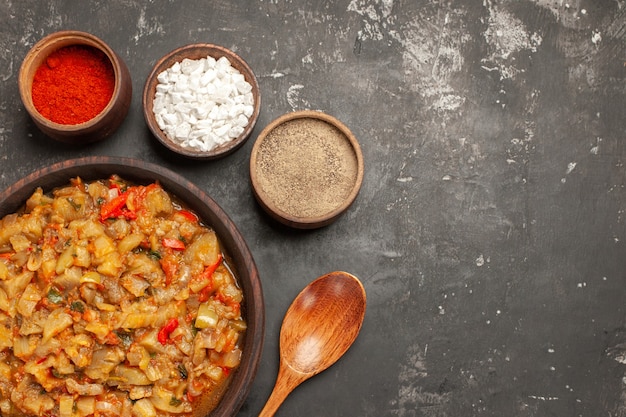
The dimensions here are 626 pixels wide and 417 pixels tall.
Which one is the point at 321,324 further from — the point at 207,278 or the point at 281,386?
the point at 207,278

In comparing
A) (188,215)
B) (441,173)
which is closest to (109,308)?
(188,215)

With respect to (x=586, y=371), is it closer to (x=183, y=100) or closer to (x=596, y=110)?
(x=596, y=110)

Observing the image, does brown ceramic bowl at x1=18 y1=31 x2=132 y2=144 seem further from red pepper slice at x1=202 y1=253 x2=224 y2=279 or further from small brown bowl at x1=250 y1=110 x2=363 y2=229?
red pepper slice at x1=202 y1=253 x2=224 y2=279

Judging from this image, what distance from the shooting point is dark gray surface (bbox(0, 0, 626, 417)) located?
4.27m

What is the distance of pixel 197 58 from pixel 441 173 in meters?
1.72

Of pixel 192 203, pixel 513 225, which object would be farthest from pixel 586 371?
pixel 192 203

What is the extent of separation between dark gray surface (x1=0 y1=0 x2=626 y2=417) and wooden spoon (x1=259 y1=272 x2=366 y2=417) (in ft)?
0.46

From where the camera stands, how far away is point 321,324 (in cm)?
412

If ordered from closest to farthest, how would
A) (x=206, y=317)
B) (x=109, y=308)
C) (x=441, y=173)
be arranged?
(x=109, y=308), (x=206, y=317), (x=441, y=173)

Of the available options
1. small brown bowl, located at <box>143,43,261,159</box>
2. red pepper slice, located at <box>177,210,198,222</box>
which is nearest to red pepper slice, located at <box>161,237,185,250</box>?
red pepper slice, located at <box>177,210,198,222</box>

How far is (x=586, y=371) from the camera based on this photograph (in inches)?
172

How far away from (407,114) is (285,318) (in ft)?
5.07

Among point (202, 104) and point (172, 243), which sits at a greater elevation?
point (202, 104)

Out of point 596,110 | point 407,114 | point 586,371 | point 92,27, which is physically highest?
point 596,110
